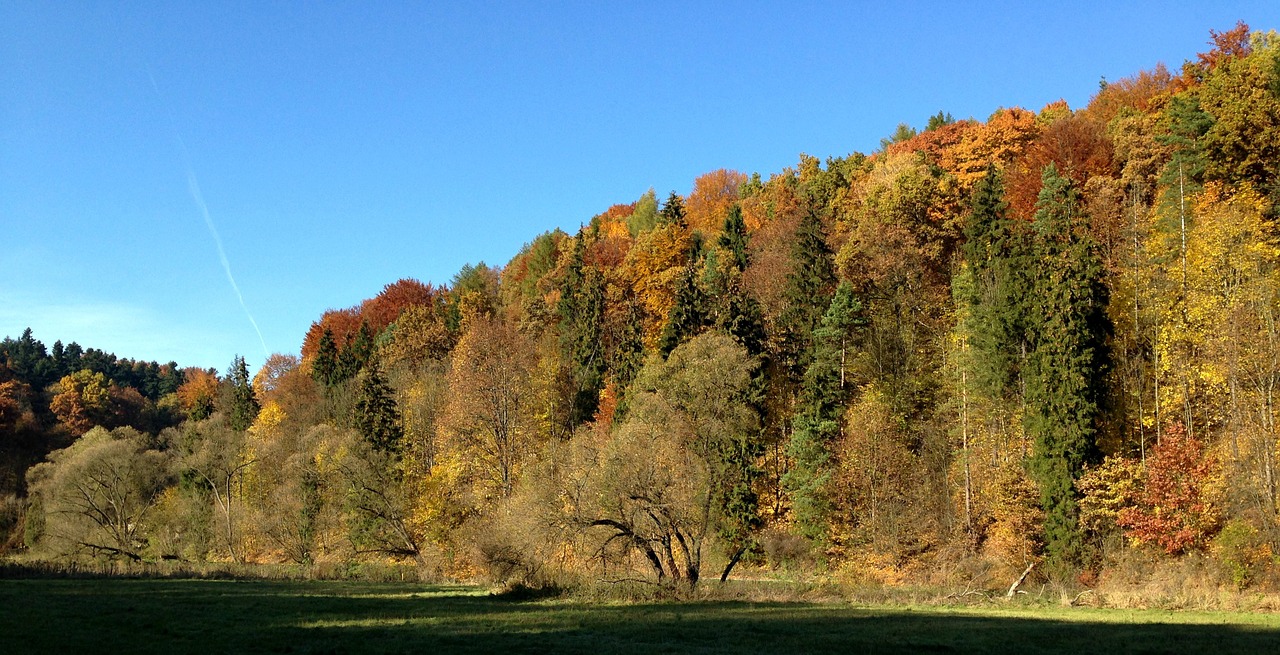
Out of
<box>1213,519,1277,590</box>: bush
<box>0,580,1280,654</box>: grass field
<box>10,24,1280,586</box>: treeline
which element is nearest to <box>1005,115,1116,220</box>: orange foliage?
<box>10,24,1280,586</box>: treeline

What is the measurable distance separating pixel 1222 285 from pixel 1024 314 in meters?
10.0

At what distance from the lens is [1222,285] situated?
43.7 m

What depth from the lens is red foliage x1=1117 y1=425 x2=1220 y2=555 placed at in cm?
4122

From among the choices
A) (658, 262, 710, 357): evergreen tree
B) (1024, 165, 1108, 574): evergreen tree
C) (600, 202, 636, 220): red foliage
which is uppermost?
(600, 202, 636, 220): red foliage

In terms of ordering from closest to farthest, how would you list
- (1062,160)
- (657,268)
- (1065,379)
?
1. (1065,379)
2. (1062,160)
3. (657,268)

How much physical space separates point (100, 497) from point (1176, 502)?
82376 mm

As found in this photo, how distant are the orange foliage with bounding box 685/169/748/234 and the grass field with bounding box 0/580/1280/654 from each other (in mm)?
72001

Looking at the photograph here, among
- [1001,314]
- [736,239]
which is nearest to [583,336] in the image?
[736,239]

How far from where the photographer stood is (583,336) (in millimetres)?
76500

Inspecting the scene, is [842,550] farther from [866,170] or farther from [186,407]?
[186,407]

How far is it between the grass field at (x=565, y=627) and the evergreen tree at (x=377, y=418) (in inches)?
1425

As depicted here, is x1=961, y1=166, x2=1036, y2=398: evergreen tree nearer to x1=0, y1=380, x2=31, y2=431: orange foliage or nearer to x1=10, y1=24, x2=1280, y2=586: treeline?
x1=10, y1=24, x2=1280, y2=586: treeline

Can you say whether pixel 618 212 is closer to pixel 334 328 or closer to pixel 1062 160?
pixel 334 328

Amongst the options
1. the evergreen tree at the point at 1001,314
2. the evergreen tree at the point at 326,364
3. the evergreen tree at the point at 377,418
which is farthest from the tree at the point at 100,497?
the evergreen tree at the point at 1001,314
